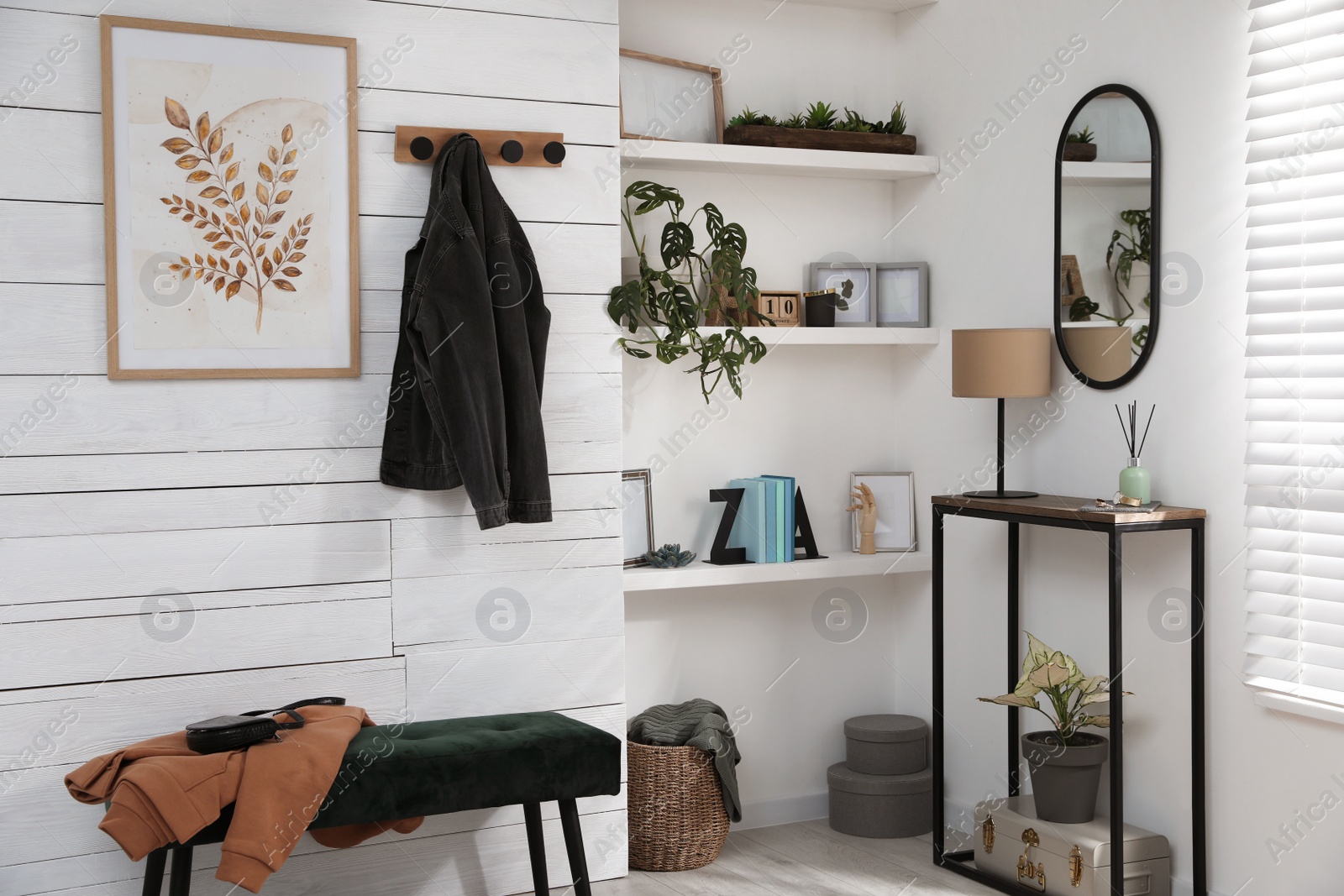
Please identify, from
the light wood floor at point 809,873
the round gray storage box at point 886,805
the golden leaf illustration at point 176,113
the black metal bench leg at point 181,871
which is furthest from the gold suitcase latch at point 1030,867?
the golden leaf illustration at point 176,113

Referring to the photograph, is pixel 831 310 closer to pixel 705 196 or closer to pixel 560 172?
pixel 705 196

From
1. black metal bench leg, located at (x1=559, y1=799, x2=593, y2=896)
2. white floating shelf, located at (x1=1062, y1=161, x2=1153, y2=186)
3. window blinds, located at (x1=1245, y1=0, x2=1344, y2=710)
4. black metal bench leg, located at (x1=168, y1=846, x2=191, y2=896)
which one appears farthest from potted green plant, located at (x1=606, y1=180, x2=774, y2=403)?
black metal bench leg, located at (x1=168, y1=846, x2=191, y2=896)

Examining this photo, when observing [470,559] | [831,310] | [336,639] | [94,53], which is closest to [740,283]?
[831,310]

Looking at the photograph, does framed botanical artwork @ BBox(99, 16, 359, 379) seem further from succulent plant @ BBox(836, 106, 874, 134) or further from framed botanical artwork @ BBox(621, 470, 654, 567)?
A: succulent plant @ BBox(836, 106, 874, 134)

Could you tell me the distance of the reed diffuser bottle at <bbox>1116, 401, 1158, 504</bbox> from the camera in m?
2.63

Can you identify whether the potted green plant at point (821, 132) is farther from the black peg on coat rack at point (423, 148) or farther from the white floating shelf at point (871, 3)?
the black peg on coat rack at point (423, 148)

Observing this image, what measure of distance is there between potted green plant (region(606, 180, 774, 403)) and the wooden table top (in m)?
0.67

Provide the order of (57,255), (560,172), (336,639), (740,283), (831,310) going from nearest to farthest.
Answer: (57,255) → (336,639) → (560,172) → (740,283) → (831,310)

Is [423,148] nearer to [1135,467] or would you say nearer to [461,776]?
[461,776]

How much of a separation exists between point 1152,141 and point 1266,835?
5.29 ft

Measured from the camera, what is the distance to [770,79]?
11.5ft

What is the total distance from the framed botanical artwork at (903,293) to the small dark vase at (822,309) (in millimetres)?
198

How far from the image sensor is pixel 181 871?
84.6 inches

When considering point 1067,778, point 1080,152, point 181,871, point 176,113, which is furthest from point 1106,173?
point 181,871
